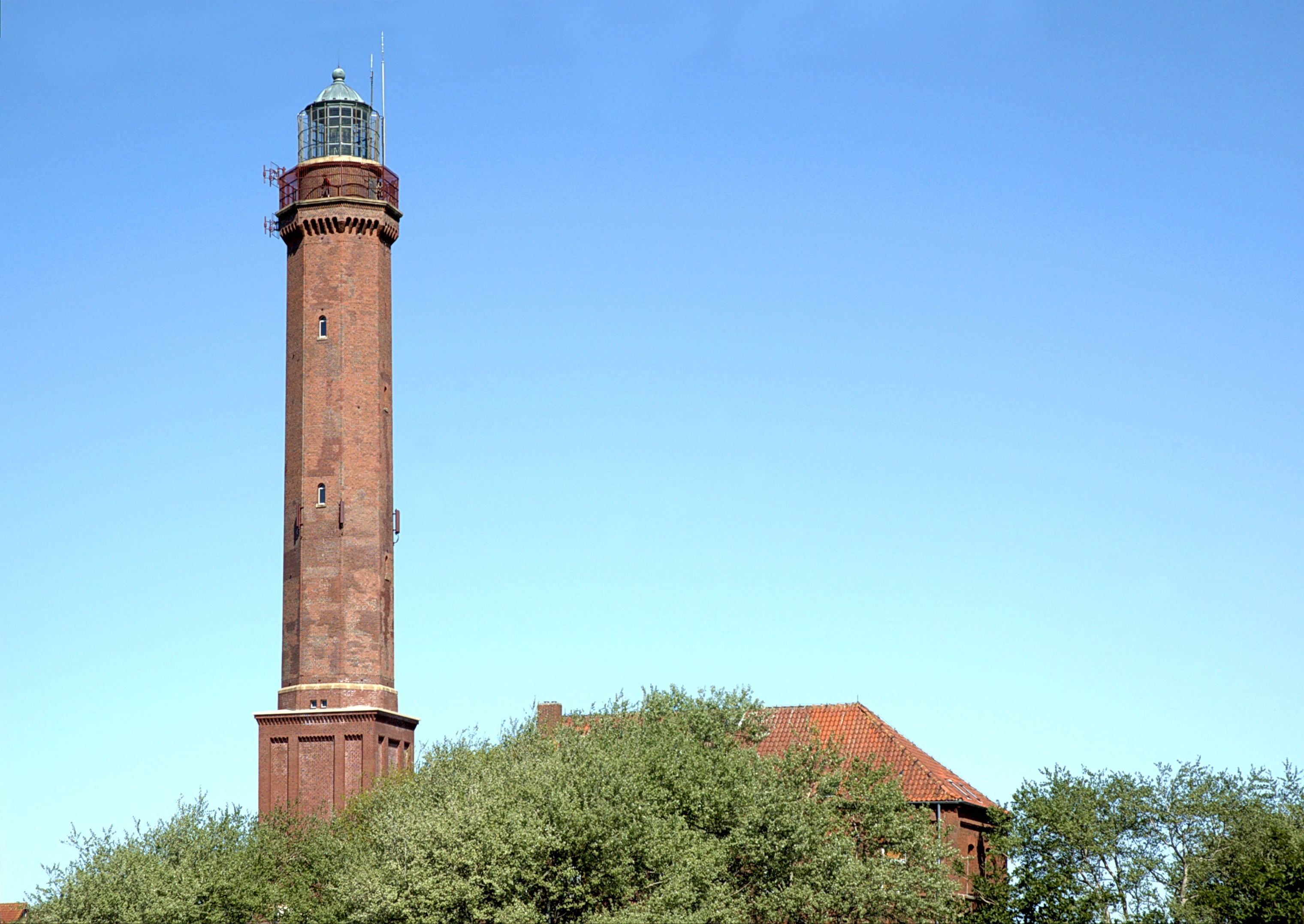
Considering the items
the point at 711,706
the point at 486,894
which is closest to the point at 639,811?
the point at 486,894

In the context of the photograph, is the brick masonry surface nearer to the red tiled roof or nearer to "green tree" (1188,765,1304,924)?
the red tiled roof

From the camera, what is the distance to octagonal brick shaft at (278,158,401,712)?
234 ft

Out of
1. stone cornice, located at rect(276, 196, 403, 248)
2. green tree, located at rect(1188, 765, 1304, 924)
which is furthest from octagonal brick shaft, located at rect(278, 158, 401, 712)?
green tree, located at rect(1188, 765, 1304, 924)

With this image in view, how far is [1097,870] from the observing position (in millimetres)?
71000

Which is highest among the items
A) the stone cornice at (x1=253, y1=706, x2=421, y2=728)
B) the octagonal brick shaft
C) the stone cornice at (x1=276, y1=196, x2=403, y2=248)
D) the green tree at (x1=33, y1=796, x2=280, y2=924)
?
the stone cornice at (x1=276, y1=196, x2=403, y2=248)

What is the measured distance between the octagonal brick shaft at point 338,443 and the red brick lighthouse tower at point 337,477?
0.18ft

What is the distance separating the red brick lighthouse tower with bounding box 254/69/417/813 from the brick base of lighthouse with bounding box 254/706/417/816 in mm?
51

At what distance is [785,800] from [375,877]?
1303 centimetres

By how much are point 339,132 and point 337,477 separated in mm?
15844

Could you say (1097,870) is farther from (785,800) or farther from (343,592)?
(343,592)

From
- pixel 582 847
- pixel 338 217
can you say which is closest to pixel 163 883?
pixel 582 847

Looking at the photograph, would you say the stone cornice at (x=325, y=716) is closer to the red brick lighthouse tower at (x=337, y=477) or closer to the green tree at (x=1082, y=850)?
the red brick lighthouse tower at (x=337, y=477)

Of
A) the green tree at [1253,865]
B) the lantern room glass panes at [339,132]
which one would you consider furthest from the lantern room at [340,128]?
the green tree at [1253,865]

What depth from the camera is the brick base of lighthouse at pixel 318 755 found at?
69812mm
